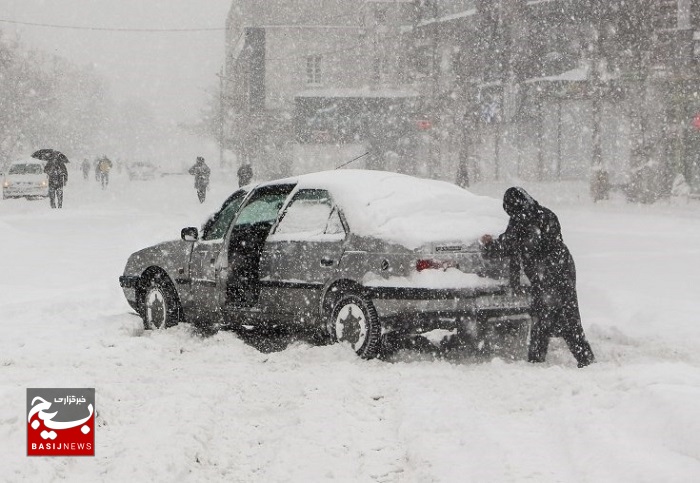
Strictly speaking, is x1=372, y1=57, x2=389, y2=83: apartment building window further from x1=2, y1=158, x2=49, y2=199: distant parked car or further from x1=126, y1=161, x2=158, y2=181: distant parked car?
x1=126, y1=161, x2=158, y2=181: distant parked car

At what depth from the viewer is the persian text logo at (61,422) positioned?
5.04 m

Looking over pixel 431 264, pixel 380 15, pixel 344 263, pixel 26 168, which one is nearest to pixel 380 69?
pixel 380 15

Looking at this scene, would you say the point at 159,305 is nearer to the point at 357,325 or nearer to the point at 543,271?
the point at 357,325

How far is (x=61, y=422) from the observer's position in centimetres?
541

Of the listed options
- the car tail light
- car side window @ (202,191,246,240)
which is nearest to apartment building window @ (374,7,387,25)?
car side window @ (202,191,246,240)

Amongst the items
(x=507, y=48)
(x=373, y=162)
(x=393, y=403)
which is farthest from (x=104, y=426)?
(x=373, y=162)

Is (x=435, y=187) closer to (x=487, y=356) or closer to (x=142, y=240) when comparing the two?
(x=487, y=356)

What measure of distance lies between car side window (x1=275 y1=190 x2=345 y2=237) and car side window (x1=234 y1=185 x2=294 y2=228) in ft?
1.38

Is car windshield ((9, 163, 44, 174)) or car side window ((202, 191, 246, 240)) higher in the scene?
car windshield ((9, 163, 44, 174))

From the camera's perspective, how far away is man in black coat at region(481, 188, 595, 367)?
717cm

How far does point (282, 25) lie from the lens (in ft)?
185

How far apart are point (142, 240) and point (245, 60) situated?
42.9 meters

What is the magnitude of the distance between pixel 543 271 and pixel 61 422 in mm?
3838

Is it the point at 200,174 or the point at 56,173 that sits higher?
the point at 200,174
